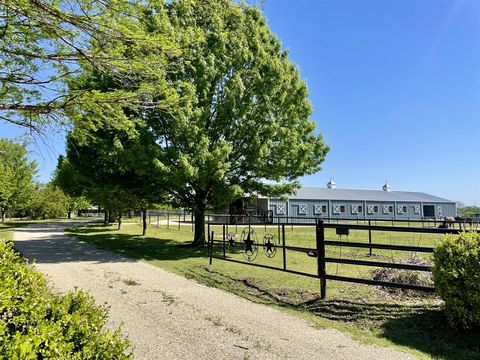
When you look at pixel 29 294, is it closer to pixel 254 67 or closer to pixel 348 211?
pixel 254 67

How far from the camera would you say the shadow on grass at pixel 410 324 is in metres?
4.61

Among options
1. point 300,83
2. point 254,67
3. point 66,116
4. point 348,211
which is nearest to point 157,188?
point 254,67

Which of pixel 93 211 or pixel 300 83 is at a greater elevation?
pixel 300 83

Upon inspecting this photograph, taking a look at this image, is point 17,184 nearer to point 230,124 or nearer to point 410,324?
point 230,124

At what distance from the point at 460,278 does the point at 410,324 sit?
109 cm

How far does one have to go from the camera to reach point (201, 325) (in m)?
5.49

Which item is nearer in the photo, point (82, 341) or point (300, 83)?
point (82, 341)

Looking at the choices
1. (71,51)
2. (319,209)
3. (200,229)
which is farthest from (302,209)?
(71,51)

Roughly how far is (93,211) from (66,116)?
79.4 metres

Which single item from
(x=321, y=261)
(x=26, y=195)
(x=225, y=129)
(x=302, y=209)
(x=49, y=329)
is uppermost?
(x=225, y=129)

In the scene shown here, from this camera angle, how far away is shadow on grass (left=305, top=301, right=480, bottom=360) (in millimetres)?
4609

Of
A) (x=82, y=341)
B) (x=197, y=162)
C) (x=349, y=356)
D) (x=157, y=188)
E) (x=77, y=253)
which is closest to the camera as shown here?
(x=82, y=341)

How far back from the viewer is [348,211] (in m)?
45.7

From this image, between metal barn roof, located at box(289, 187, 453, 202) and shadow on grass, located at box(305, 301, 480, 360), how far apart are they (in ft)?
117
